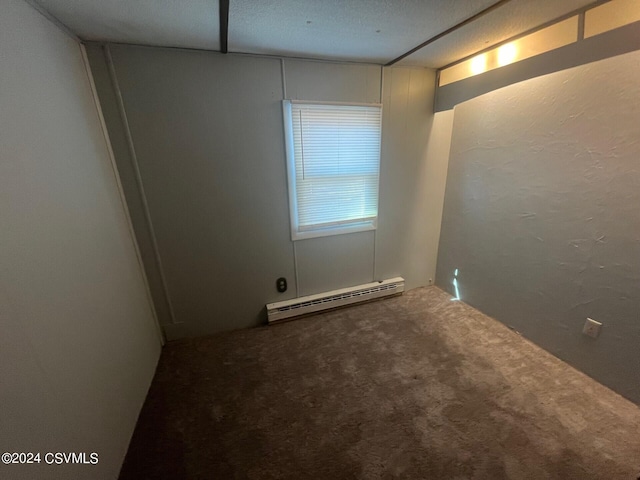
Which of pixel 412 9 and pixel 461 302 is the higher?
pixel 412 9

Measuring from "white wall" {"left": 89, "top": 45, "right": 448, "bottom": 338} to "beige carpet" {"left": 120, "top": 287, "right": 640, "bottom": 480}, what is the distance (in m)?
0.50

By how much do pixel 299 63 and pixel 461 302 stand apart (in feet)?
8.60

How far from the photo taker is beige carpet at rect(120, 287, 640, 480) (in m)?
1.30

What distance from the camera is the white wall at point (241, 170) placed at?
68.5 inches

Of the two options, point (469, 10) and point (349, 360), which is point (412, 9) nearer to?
point (469, 10)

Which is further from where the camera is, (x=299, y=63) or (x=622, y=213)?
(x=299, y=63)

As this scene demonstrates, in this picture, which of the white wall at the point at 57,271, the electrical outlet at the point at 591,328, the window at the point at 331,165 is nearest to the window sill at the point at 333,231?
the window at the point at 331,165

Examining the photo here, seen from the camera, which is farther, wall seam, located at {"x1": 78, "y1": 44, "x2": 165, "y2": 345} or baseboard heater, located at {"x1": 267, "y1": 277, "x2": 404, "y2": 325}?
baseboard heater, located at {"x1": 267, "y1": 277, "x2": 404, "y2": 325}

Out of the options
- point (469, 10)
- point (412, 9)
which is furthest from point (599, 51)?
point (412, 9)

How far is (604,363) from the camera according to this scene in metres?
1.66

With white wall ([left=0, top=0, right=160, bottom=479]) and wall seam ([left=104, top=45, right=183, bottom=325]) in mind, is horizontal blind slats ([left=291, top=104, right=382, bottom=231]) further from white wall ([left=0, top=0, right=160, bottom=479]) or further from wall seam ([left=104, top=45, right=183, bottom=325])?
white wall ([left=0, top=0, right=160, bottom=479])

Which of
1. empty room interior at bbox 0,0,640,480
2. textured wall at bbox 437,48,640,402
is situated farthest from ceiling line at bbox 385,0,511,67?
textured wall at bbox 437,48,640,402

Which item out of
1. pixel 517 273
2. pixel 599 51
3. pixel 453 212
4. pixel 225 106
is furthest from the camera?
pixel 453 212

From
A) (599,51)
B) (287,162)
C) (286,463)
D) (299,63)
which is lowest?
(286,463)
